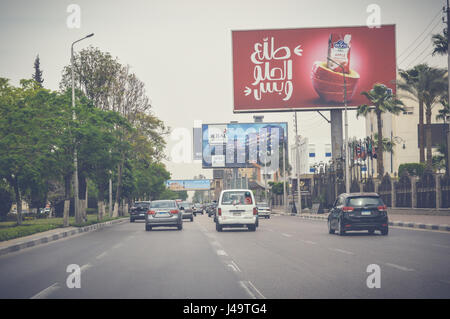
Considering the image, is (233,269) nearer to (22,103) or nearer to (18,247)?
(18,247)

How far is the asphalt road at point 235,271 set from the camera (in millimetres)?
9719

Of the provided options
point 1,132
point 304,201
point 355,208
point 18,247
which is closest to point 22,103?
point 1,132

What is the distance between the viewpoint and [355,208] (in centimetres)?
2433

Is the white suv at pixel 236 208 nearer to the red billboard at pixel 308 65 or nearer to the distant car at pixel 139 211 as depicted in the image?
the distant car at pixel 139 211

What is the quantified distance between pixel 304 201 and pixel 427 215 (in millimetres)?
41916

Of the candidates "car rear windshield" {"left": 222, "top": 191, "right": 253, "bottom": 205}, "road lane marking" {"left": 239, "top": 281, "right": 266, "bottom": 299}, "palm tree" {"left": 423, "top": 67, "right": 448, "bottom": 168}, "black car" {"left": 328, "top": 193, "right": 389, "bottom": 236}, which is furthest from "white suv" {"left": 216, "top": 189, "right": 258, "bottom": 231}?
"palm tree" {"left": 423, "top": 67, "right": 448, "bottom": 168}

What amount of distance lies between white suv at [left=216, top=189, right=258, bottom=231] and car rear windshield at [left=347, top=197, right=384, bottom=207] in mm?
5838

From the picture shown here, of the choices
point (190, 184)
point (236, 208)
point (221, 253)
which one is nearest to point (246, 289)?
point (221, 253)

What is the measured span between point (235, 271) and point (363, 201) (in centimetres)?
1282

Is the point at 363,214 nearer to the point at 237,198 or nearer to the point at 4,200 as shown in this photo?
the point at 237,198

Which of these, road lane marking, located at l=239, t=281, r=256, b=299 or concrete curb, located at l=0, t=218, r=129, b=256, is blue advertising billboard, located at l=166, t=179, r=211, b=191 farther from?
road lane marking, located at l=239, t=281, r=256, b=299

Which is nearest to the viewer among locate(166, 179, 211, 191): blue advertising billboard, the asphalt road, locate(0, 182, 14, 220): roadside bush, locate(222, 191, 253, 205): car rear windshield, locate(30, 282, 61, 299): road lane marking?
locate(30, 282, 61, 299): road lane marking

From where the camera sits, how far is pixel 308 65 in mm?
61375

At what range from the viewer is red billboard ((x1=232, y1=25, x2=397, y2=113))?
2411 inches
